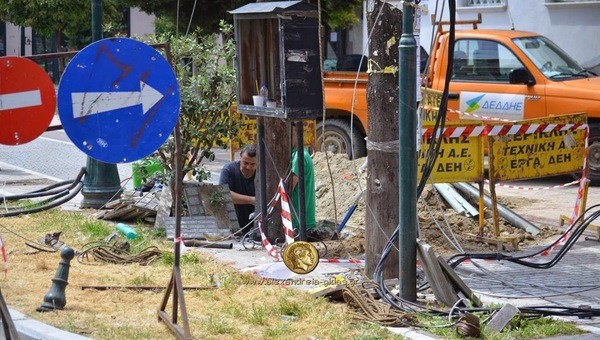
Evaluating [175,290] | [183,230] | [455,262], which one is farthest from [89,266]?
[455,262]

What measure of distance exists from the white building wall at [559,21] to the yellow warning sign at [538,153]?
11.0m

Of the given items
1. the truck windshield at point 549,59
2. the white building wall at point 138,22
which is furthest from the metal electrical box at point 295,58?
the white building wall at point 138,22

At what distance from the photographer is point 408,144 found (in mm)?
7418

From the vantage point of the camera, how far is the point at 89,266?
30.5 feet

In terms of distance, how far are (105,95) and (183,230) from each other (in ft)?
13.7

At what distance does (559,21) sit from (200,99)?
13.8m

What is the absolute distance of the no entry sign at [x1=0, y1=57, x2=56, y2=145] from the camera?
758 centimetres

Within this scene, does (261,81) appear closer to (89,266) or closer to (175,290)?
(89,266)

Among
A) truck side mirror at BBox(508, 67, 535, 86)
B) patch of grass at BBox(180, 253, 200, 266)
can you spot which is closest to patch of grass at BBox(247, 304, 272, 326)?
patch of grass at BBox(180, 253, 200, 266)

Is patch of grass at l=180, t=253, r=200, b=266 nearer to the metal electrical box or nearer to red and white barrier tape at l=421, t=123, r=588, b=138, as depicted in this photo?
the metal electrical box

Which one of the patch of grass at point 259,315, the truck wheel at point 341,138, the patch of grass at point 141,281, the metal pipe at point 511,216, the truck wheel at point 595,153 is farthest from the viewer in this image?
the truck wheel at point 341,138

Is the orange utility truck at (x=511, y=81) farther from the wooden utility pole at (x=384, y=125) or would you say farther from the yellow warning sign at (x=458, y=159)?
the wooden utility pole at (x=384, y=125)

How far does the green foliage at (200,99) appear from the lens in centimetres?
1140

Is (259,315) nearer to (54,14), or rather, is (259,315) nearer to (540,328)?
(540,328)
